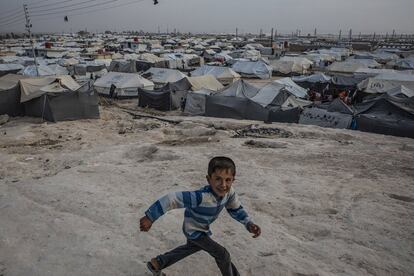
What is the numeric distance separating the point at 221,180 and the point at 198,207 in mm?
403

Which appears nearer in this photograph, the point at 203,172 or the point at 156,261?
the point at 156,261

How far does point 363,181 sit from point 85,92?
44.9ft

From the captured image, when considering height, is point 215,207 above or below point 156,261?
above

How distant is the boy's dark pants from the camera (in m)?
3.83

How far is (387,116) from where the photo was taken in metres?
15.2

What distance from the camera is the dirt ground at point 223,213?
500cm

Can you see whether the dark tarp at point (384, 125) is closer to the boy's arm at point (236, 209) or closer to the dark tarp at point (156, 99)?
the dark tarp at point (156, 99)

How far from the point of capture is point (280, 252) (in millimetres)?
5191

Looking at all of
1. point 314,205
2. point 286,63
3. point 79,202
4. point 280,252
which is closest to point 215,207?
point 280,252

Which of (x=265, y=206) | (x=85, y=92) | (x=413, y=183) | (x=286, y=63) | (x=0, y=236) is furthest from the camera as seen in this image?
(x=286, y=63)

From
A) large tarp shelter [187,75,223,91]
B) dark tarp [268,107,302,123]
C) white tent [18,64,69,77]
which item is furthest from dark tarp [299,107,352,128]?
white tent [18,64,69,77]

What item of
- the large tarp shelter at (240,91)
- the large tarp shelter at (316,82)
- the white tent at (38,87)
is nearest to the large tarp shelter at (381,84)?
the large tarp shelter at (316,82)

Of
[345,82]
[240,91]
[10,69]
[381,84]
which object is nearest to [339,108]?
[240,91]

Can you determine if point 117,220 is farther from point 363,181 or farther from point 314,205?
point 363,181
